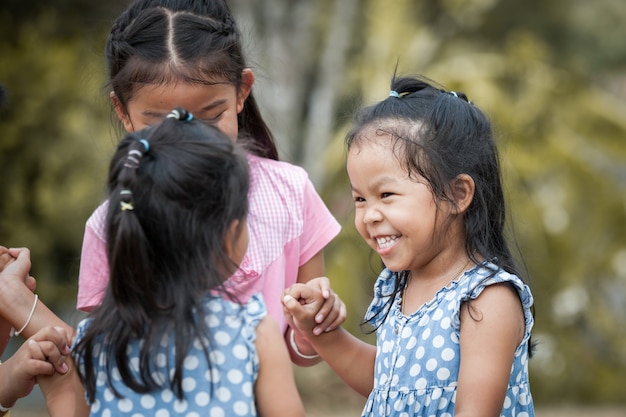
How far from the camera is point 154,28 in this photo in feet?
9.25

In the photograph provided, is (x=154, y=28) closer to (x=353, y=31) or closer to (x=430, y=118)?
(x=430, y=118)

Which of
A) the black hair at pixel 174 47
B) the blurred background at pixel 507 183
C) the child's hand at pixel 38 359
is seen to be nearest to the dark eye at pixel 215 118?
the black hair at pixel 174 47

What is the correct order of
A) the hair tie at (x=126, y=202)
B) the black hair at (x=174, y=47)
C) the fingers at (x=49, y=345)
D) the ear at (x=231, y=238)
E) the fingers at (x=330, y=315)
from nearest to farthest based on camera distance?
the hair tie at (x=126, y=202) → the ear at (x=231, y=238) → the fingers at (x=49, y=345) → the fingers at (x=330, y=315) → the black hair at (x=174, y=47)

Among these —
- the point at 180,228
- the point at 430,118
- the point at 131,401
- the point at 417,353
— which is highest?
the point at 430,118

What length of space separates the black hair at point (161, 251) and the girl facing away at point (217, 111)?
0.51 m

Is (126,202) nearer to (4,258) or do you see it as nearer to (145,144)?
(145,144)

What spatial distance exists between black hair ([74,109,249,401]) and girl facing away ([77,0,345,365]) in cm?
51

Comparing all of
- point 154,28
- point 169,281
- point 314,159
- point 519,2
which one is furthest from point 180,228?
point 519,2

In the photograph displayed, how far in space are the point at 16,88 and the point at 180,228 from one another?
7294mm

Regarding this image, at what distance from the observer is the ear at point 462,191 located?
250 centimetres

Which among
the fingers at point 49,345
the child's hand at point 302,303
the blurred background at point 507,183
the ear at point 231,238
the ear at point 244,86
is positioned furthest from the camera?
the blurred background at point 507,183

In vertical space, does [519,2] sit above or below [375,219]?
above

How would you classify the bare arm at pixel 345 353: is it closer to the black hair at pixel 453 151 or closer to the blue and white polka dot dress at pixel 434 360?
the blue and white polka dot dress at pixel 434 360

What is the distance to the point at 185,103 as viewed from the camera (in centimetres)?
267
